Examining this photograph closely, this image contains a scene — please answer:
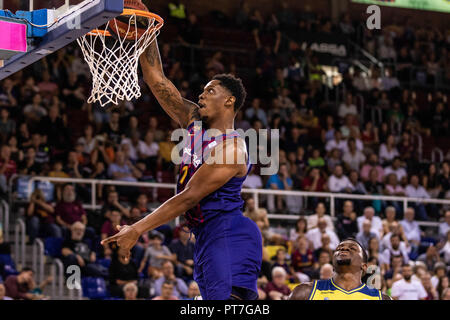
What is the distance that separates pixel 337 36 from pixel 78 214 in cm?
995

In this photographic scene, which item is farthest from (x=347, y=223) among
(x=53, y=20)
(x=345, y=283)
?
(x=53, y=20)

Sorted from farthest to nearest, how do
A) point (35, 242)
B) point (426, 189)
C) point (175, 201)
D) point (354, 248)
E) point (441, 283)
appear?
point (426, 189)
point (441, 283)
point (35, 242)
point (354, 248)
point (175, 201)

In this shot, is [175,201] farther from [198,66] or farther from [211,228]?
[198,66]

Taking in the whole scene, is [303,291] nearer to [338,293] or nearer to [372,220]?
[338,293]

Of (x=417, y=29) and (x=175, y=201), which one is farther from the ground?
(x=417, y=29)

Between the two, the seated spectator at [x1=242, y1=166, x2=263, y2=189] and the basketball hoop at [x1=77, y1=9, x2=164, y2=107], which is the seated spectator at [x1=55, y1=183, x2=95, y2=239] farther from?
the basketball hoop at [x1=77, y1=9, x2=164, y2=107]

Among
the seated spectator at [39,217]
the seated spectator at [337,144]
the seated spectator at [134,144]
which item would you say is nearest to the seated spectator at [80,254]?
the seated spectator at [39,217]

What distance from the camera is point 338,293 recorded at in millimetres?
5988

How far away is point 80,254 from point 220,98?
20.4ft

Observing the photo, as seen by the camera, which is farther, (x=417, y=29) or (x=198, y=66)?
(x=417, y=29)

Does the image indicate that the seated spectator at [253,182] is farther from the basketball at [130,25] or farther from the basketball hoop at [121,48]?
the basketball at [130,25]
